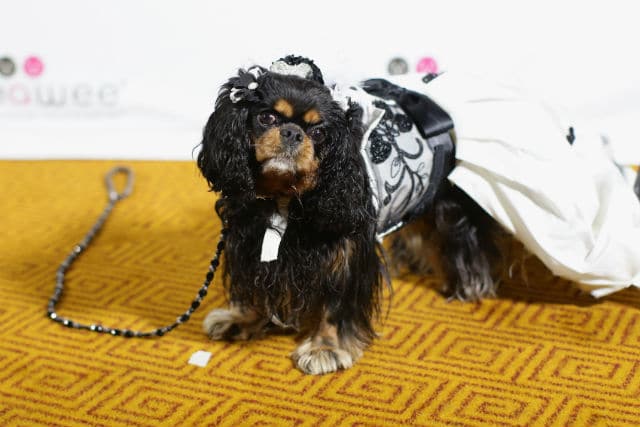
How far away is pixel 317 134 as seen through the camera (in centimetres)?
175

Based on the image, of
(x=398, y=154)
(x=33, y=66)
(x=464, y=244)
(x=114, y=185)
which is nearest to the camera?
(x=398, y=154)

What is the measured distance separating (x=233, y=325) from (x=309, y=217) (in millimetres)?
442

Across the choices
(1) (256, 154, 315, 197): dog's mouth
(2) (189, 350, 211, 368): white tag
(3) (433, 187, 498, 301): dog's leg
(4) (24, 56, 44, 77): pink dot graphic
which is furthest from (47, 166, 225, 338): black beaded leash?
(4) (24, 56, 44, 77): pink dot graphic

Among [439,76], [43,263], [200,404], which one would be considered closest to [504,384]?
[200,404]

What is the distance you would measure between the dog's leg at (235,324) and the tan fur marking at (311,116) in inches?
24.6

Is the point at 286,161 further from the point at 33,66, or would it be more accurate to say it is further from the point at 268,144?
the point at 33,66

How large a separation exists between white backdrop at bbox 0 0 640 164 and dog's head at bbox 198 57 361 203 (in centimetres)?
189

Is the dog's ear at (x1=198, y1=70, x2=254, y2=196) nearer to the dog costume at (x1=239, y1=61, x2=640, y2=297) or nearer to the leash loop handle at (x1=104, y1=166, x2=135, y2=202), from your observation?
the dog costume at (x1=239, y1=61, x2=640, y2=297)

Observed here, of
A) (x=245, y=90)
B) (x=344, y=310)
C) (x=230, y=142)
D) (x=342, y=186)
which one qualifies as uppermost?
(x=245, y=90)

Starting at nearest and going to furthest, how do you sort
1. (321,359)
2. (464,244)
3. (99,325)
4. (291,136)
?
(291,136)
(321,359)
(99,325)
(464,244)

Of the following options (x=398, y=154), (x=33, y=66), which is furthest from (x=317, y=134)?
(x=33, y=66)

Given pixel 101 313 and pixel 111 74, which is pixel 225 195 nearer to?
pixel 101 313

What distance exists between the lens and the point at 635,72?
12.1 ft

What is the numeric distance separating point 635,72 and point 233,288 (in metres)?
2.40
